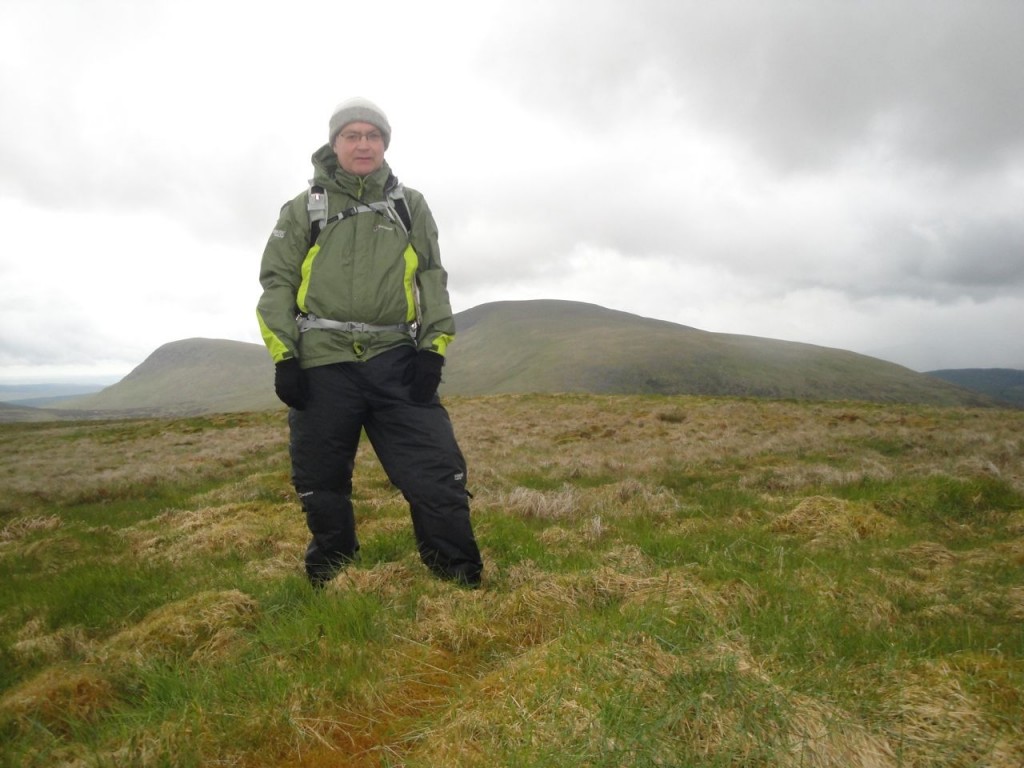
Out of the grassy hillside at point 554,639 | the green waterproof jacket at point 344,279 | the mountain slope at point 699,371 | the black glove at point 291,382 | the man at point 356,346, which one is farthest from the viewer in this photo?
the mountain slope at point 699,371

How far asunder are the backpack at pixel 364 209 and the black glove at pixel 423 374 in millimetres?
1130

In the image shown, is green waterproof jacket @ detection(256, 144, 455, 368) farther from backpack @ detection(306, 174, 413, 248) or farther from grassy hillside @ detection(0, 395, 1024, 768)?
grassy hillside @ detection(0, 395, 1024, 768)

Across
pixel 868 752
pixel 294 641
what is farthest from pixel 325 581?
pixel 868 752

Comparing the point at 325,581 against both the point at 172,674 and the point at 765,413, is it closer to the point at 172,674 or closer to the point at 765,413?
the point at 172,674

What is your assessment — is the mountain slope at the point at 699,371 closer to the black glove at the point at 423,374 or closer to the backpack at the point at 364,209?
the backpack at the point at 364,209

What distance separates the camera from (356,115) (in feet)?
15.0

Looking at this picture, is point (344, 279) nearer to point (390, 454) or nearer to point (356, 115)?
point (356, 115)

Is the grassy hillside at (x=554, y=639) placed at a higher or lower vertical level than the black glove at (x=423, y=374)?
lower

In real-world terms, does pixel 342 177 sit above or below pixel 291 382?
above

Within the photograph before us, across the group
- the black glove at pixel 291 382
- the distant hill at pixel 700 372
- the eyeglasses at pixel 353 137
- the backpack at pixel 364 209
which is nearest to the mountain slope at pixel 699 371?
the distant hill at pixel 700 372

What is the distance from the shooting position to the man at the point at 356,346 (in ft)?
14.7

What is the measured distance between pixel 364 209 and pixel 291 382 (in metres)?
1.59

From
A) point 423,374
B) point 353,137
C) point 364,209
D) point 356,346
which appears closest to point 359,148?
point 353,137

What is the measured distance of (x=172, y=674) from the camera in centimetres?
308
